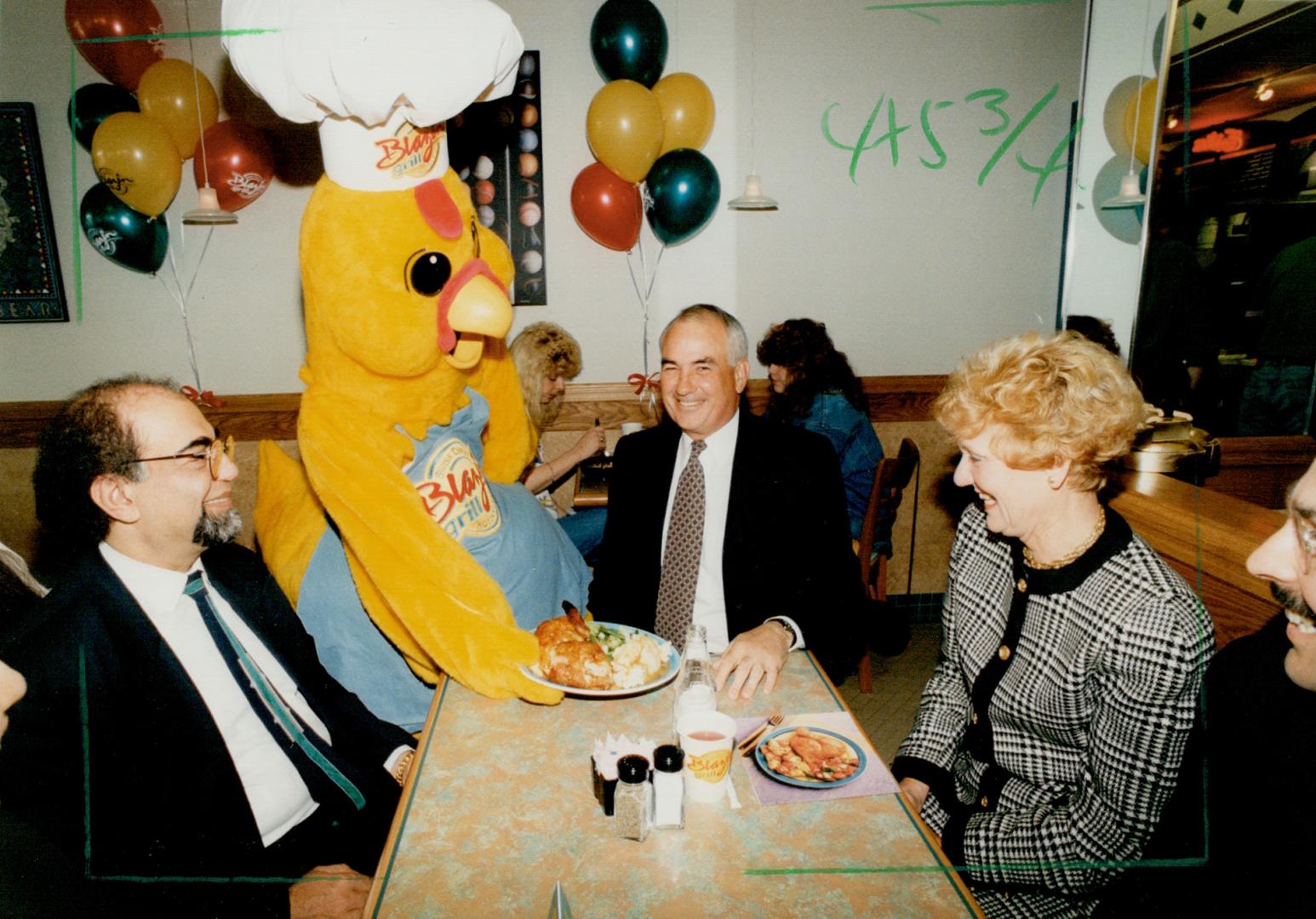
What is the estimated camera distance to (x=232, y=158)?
13.5ft

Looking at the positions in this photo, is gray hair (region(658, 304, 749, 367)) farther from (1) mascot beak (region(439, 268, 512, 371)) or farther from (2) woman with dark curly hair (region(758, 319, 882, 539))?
(2) woman with dark curly hair (region(758, 319, 882, 539))

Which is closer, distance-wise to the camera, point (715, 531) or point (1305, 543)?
point (1305, 543)

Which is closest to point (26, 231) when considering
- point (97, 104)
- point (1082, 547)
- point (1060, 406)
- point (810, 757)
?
point (97, 104)

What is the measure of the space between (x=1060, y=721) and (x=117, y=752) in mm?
1897

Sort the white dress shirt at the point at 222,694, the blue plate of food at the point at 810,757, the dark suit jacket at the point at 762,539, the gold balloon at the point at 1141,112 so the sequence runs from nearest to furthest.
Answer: the blue plate of food at the point at 810,757 < the white dress shirt at the point at 222,694 < the dark suit jacket at the point at 762,539 < the gold balloon at the point at 1141,112

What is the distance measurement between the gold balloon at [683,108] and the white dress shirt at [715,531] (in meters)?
2.69

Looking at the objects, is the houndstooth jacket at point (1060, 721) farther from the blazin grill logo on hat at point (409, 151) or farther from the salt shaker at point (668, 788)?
the blazin grill logo on hat at point (409, 151)

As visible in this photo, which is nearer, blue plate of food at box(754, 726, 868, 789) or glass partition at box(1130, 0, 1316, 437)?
blue plate of food at box(754, 726, 868, 789)

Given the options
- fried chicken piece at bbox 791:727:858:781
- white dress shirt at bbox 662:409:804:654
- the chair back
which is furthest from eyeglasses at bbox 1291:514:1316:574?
the chair back

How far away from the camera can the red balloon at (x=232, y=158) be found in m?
4.11

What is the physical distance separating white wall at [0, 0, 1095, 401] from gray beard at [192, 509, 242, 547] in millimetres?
3182

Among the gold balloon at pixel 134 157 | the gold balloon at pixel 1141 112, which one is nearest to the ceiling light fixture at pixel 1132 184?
the gold balloon at pixel 1141 112

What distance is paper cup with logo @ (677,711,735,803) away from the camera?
4.19 feet

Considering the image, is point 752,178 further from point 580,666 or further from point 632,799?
point 632,799
